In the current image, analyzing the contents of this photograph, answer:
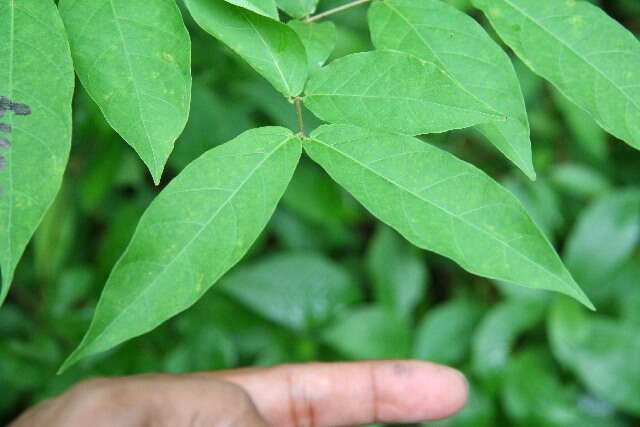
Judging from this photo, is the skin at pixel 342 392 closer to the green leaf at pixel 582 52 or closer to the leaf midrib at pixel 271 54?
the leaf midrib at pixel 271 54

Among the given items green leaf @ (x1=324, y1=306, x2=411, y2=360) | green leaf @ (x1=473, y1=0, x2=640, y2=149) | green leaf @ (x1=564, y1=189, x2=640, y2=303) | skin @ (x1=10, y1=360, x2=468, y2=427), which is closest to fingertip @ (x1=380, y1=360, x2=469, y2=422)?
skin @ (x1=10, y1=360, x2=468, y2=427)

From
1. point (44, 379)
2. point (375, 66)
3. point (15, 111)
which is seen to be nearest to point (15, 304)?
point (44, 379)

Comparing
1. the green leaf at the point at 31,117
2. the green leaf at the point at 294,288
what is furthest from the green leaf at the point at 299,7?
the green leaf at the point at 294,288

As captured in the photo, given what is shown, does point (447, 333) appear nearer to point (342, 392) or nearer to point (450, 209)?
point (342, 392)

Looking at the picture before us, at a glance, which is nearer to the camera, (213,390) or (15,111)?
(15,111)

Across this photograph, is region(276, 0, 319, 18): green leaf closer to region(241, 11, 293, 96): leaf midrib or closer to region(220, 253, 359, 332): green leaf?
region(241, 11, 293, 96): leaf midrib

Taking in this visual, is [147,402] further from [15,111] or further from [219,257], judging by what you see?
[15,111]
